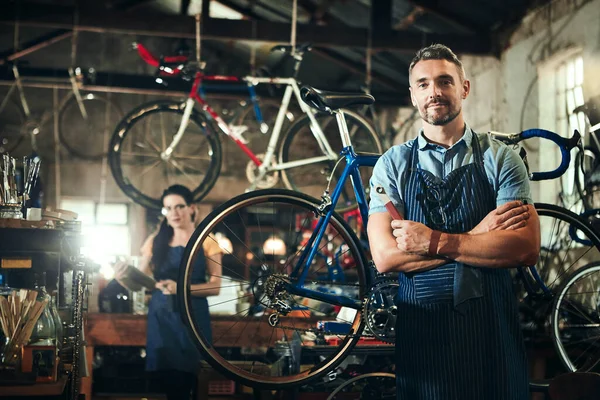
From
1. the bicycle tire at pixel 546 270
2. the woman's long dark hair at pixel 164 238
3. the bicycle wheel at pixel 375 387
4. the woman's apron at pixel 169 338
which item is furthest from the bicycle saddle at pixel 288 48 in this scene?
the bicycle wheel at pixel 375 387

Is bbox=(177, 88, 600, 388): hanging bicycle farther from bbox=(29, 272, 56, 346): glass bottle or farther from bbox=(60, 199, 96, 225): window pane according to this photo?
bbox=(60, 199, 96, 225): window pane

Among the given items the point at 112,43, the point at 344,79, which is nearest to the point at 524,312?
the point at 344,79

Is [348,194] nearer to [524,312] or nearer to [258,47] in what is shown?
[524,312]

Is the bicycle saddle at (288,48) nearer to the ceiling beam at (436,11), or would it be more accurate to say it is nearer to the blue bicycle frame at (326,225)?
the ceiling beam at (436,11)

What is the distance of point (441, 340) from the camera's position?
2.85 meters

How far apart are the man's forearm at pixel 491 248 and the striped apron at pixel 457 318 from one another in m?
0.08

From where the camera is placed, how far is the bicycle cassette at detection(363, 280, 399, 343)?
12.5ft

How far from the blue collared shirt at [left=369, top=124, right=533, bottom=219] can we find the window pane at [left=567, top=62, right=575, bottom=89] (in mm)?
5209

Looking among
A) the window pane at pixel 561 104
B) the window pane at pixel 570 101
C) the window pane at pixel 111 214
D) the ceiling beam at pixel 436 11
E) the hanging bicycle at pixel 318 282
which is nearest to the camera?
the hanging bicycle at pixel 318 282

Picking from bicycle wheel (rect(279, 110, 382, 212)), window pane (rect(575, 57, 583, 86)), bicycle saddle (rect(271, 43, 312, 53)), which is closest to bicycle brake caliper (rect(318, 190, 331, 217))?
bicycle wheel (rect(279, 110, 382, 212))

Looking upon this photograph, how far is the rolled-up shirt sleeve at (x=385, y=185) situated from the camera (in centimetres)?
301

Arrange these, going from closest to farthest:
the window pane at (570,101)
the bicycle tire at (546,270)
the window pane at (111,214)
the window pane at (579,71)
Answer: the bicycle tire at (546,270), the window pane at (579,71), the window pane at (570,101), the window pane at (111,214)

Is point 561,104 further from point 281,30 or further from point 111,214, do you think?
point 111,214

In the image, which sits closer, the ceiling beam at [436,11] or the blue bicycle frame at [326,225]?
the blue bicycle frame at [326,225]
